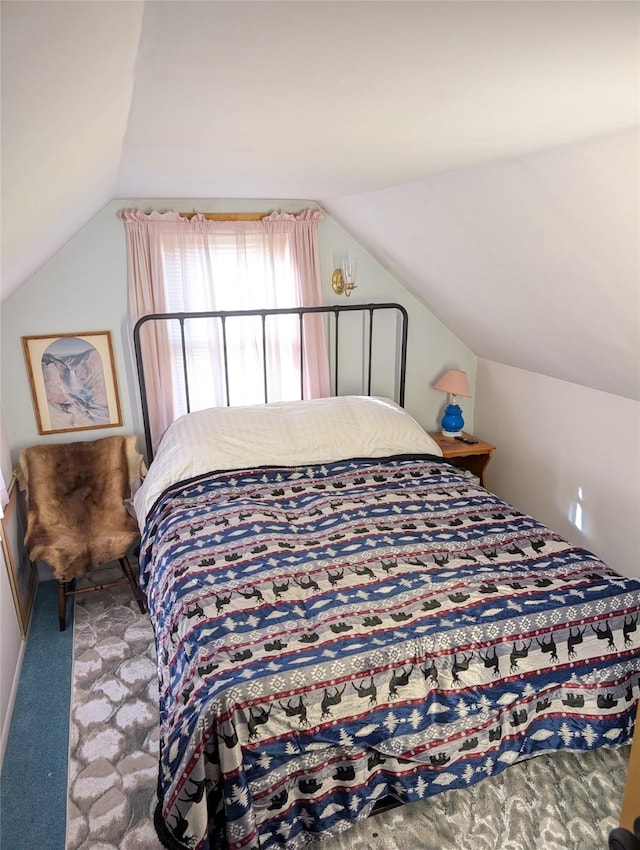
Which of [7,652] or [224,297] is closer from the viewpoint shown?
[7,652]

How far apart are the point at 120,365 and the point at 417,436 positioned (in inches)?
69.7

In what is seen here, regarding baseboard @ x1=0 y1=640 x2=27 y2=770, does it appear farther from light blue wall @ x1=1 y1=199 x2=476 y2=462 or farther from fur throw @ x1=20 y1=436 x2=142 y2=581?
light blue wall @ x1=1 y1=199 x2=476 y2=462

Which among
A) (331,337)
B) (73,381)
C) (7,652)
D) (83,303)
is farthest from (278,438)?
(7,652)

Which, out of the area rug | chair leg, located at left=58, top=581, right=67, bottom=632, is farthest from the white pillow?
the area rug

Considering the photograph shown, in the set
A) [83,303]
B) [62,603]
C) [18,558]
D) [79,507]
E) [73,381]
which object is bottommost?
[62,603]

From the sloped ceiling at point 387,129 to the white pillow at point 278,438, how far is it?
88cm

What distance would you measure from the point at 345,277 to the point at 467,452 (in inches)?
53.7

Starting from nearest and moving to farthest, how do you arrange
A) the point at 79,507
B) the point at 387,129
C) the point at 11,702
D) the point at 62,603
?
the point at 387,129 < the point at 11,702 < the point at 62,603 < the point at 79,507

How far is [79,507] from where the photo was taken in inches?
125

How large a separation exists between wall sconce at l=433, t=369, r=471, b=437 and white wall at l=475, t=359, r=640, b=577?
247 mm

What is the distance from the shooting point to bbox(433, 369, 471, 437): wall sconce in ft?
12.4

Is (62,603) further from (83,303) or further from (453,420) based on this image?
(453,420)

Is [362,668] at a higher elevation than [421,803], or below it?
higher

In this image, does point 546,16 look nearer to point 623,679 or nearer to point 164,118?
point 164,118
